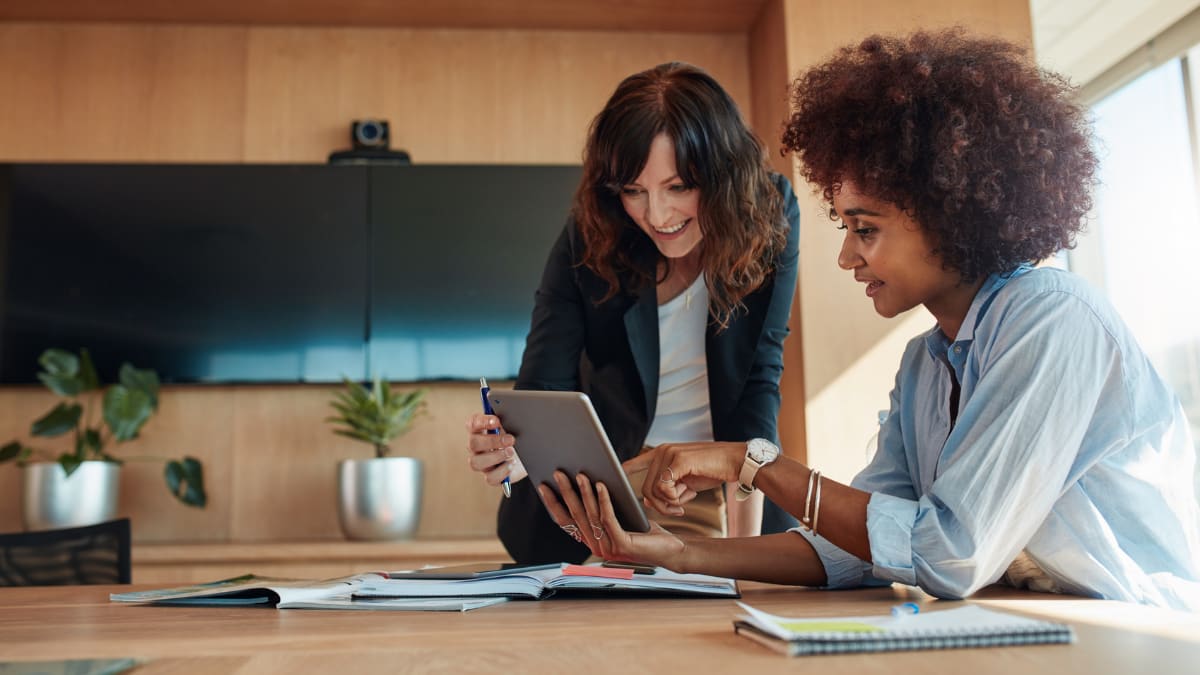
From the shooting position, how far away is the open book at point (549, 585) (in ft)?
3.50

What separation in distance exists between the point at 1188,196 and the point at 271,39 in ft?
11.2

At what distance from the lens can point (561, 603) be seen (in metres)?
1.06

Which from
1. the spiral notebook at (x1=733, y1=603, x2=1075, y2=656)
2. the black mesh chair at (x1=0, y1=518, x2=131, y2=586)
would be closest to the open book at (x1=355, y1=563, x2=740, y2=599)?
the spiral notebook at (x1=733, y1=603, x2=1075, y2=656)

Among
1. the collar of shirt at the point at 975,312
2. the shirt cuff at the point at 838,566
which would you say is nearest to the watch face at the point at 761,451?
the shirt cuff at the point at 838,566

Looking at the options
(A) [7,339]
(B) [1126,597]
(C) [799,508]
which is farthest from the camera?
(A) [7,339]

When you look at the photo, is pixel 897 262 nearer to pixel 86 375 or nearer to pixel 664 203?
pixel 664 203

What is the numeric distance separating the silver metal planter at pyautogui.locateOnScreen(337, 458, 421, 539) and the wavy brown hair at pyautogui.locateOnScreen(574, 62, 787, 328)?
1.70 meters

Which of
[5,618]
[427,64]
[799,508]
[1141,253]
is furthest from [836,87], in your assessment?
[1141,253]

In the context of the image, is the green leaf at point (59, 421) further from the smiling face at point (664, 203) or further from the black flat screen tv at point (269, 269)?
the smiling face at point (664, 203)

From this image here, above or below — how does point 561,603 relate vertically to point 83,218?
below

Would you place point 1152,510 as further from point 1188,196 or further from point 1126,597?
point 1188,196

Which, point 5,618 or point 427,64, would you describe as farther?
point 427,64

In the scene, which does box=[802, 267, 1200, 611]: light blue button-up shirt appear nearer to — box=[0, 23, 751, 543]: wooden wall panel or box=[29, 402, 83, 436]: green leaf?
box=[0, 23, 751, 543]: wooden wall panel

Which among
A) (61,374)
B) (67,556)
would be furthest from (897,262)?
(61,374)
